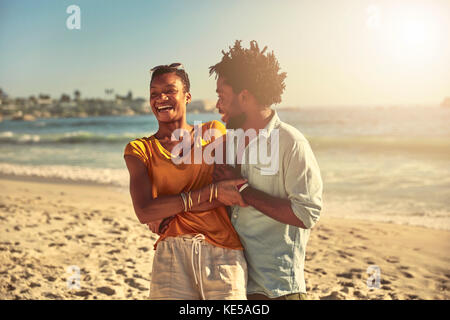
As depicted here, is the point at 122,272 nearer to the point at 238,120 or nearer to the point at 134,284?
the point at 134,284

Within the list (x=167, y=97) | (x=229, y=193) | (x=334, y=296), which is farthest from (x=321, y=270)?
(x=167, y=97)

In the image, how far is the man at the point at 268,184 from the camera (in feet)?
6.16

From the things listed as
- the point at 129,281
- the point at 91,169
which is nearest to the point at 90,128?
the point at 91,169

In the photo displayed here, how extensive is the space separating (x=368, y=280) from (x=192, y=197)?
374cm

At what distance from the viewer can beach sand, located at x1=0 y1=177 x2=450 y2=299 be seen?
4613mm

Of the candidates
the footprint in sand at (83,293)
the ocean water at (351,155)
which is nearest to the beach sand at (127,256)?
the footprint in sand at (83,293)

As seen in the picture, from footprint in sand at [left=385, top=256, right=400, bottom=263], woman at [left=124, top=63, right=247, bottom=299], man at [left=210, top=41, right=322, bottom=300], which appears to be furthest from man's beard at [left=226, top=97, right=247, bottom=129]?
footprint in sand at [left=385, top=256, right=400, bottom=263]

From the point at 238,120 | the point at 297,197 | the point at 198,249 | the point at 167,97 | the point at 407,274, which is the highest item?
the point at 167,97

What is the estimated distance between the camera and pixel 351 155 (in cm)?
1644

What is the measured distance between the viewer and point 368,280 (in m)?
4.93

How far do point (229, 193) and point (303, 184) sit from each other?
0.33m

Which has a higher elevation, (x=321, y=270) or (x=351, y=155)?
(x=351, y=155)

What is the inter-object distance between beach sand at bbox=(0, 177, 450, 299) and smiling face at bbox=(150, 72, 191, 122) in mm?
2926

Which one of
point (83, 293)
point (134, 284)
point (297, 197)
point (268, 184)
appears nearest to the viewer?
point (297, 197)
